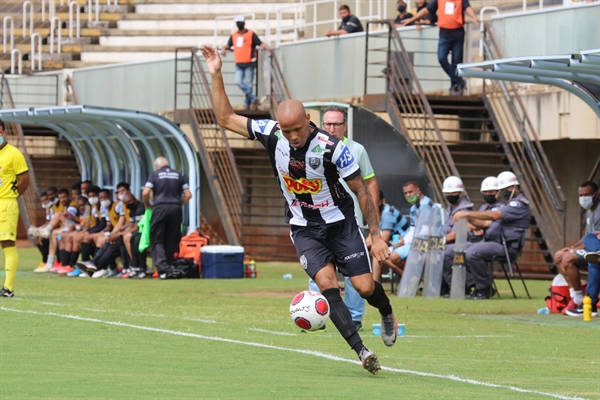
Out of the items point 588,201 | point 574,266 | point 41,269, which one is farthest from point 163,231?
point 574,266

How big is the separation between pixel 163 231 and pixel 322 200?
12606mm

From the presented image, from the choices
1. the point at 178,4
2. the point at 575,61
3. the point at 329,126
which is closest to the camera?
the point at 329,126

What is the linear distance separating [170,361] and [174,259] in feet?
43.3

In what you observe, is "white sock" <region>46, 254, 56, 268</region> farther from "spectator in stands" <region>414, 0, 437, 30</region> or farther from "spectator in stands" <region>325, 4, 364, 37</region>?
"spectator in stands" <region>414, 0, 437, 30</region>

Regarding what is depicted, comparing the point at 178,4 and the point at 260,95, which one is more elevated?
the point at 178,4

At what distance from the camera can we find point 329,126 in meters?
10.4

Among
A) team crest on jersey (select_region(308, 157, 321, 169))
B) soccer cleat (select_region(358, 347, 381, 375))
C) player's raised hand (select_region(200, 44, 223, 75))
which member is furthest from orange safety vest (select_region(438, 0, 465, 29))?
soccer cleat (select_region(358, 347, 381, 375))

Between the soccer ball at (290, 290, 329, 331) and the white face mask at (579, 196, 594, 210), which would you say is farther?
the white face mask at (579, 196, 594, 210)

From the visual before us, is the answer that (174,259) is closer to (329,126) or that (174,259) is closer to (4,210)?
(4,210)

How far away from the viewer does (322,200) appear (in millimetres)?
8773

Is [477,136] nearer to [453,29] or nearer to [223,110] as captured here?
[453,29]

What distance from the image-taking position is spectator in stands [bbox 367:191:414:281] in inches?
702

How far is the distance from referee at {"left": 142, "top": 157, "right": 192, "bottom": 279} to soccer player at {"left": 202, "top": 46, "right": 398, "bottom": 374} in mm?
12113

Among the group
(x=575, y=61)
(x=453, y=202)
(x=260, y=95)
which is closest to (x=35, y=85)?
(x=260, y=95)
